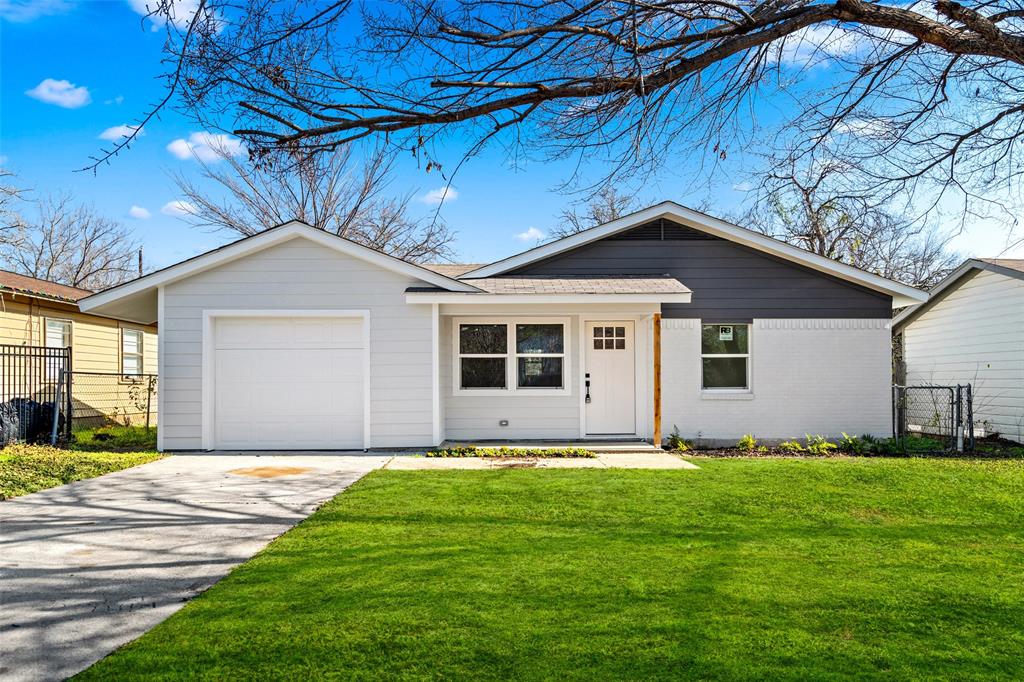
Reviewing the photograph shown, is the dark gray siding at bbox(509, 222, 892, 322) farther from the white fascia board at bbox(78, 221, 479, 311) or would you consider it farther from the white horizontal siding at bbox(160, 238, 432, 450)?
the white horizontal siding at bbox(160, 238, 432, 450)

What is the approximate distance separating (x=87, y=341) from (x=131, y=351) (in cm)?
191

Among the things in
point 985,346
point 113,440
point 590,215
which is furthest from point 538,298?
point 590,215

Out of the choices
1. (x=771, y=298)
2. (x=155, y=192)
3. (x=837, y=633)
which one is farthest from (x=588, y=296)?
(x=155, y=192)

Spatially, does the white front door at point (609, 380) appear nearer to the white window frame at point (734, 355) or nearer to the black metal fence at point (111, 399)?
the white window frame at point (734, 355)

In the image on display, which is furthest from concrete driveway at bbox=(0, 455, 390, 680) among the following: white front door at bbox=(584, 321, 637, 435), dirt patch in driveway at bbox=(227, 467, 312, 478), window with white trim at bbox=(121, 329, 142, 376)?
window with white trim at bbox=(121, 329, 142, 376)

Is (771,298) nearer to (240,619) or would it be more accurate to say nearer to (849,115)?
(849,115)

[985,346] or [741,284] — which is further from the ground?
[741,284]

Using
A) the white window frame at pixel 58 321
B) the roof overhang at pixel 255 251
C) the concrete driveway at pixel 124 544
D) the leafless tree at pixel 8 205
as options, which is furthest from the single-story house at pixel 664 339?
the concrete driveway at pixel 124 544

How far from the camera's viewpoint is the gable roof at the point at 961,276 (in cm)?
1409

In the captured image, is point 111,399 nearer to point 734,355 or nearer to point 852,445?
point 734,355

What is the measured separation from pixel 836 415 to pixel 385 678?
1204cm

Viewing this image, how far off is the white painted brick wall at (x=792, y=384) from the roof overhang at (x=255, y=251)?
174 inches

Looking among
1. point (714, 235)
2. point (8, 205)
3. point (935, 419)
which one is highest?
point (8, 205)

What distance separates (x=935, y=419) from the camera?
14.6 m
